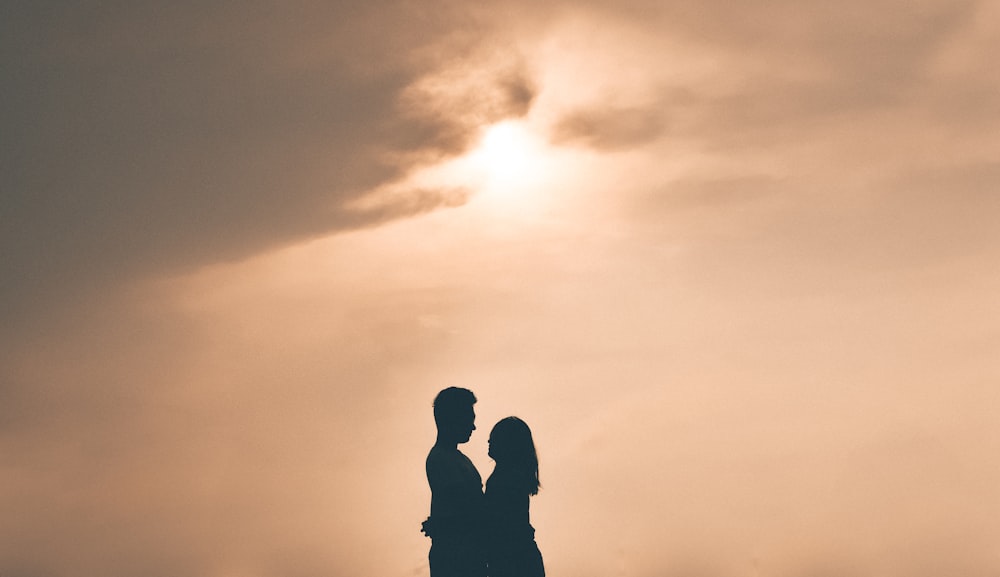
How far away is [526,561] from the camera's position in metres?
26.4

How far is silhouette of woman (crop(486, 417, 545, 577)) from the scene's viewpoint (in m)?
26.4

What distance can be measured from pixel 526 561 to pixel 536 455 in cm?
142

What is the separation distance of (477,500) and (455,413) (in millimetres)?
1223

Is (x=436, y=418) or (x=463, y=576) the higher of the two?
(x=436, y=418)

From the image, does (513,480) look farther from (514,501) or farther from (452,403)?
(452,403)

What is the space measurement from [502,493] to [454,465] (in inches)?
30.5

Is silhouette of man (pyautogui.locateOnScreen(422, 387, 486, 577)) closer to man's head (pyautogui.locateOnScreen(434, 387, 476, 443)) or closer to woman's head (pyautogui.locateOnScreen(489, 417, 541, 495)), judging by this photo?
man's head (pyautogui.locateOnScreen(434, 387, 476, 443))

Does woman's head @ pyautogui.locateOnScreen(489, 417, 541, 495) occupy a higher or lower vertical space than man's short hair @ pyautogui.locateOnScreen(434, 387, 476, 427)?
lower

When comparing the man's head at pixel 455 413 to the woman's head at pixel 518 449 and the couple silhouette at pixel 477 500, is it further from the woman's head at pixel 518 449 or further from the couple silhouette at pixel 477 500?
the woman's head at pixel 518 449

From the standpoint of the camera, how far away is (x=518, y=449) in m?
26.4

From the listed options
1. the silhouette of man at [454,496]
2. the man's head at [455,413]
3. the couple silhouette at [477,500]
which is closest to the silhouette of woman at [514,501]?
the couple silhouette at [477,500]

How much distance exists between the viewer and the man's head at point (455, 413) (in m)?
26.9

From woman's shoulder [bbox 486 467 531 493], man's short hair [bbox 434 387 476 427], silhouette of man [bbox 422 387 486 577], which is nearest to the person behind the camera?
woman's shoulder [bbox 486 467 531 493]

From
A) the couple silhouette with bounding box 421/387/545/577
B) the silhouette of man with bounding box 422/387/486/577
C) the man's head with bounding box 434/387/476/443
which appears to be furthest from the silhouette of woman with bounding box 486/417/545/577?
the man's head with bounding box 434/387/476/443
